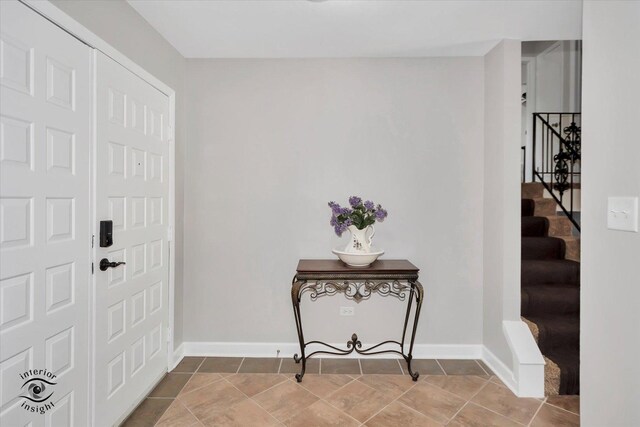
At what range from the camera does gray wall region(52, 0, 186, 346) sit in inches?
68.8

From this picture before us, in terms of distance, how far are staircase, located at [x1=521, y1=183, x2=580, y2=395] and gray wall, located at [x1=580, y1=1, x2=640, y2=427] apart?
1063 millimetres

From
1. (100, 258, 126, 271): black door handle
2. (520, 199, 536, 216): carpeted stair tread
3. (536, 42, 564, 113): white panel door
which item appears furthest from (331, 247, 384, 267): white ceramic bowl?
(536, 42, 564, 113): white panel door

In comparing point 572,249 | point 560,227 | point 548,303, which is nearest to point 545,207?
point 560,227

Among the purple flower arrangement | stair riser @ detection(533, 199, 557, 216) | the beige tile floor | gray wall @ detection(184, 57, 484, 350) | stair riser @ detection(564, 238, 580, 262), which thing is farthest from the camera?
stair riser @ detection(533, 199, 557, 216)

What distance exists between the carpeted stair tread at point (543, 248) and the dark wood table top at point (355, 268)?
1351mm

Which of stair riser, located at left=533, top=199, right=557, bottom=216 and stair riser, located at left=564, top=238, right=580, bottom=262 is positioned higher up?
stair riser, located at left=533, top=199, right=557, bottom=216

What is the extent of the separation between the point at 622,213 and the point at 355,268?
1611 millimetres

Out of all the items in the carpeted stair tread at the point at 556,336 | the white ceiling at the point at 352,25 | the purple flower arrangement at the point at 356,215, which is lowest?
the carpeted stair tread at the point at 556,336

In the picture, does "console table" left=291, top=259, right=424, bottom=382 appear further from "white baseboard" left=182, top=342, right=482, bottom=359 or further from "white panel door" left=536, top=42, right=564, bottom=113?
"white panel door" left=536, top=42, right=564, bottom=113

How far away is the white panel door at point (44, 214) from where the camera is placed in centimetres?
130

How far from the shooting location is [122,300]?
2053 mm

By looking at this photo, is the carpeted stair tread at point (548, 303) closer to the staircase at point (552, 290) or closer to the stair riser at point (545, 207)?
the staircase at point (552, 290)

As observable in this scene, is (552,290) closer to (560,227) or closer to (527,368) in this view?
(527,368)
